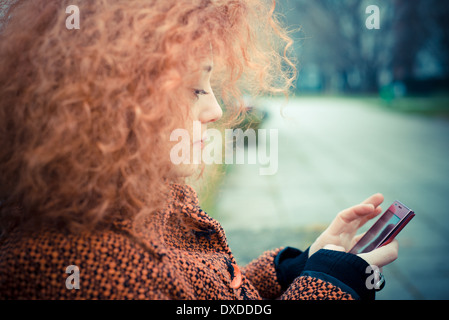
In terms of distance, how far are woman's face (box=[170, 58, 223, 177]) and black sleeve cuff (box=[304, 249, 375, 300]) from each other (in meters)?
0.58

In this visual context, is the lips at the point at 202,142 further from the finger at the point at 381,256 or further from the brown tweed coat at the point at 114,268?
the finger at the point at 381,256

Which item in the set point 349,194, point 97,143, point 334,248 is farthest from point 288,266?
point 349,194

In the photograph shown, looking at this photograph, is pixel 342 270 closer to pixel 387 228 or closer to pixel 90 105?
pixel 387 228

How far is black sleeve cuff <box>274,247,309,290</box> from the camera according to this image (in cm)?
164

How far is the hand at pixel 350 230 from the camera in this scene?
1.43 m

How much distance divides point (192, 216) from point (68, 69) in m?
0.62

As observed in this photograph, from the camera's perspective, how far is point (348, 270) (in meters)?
1.31

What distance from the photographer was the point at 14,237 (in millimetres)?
1082

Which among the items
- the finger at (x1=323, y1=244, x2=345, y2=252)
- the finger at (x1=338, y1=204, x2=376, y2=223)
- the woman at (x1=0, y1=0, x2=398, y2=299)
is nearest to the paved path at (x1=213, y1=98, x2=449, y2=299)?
the finger at (x1=338, y1=204, x2=376, y2=223)

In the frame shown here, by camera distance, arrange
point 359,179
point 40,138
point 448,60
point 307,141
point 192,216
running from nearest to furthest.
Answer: point 40,138
point 192,216
point 359,179
point 307,141
point 448,60

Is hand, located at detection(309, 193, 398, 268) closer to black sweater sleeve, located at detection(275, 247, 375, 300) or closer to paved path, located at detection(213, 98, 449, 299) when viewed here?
black sweater sleeve, located at detection(275, 247, 375, 300)

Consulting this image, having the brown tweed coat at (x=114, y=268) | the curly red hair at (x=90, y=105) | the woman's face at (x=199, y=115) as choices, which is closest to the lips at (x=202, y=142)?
the woman's face at (x=199, y=115)
